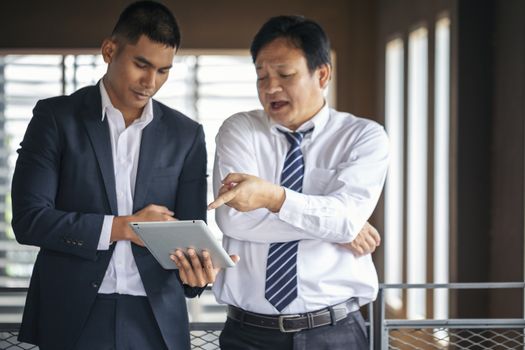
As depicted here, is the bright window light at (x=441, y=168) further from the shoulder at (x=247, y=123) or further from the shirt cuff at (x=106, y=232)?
the shirt cuff at (x=106, y=232)

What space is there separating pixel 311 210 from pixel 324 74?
1.45 feet

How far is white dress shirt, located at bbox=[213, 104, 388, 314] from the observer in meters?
2.00

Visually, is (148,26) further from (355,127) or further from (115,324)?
(115,324)

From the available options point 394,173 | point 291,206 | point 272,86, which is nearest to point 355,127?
point 272,86

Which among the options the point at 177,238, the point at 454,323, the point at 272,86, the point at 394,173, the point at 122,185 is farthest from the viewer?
the point at 394,173

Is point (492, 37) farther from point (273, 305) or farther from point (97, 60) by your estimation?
point (97, 60)

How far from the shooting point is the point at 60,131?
200cm

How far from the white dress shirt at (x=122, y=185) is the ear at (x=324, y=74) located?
45 centimetres

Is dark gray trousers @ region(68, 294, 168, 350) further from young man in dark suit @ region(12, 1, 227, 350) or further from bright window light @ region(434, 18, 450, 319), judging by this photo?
bright window light @ region(434, 18, 450, 319)

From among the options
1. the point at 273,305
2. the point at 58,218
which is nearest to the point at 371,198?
the point at 273,305

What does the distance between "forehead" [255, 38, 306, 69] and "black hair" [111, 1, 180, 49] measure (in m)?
0.22

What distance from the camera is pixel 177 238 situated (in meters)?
1.81

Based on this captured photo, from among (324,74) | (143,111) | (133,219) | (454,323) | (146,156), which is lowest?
(454,323)

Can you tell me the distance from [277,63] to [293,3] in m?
6.41
